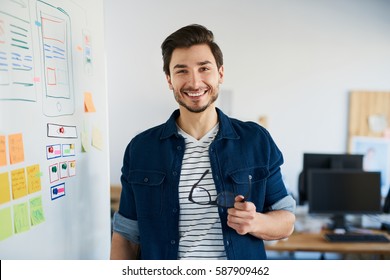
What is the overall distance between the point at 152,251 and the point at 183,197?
0.18 m

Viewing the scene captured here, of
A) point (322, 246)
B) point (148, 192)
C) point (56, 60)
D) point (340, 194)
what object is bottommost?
point (322, 246)

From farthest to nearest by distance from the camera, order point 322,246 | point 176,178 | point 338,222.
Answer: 1. point 338,222
2. point 322,246
3. point 176,178

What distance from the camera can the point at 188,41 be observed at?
850mm

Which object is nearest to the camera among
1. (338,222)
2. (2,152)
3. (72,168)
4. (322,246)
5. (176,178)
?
(2,152)

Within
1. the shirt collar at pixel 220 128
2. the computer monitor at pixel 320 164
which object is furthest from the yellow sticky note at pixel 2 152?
the computer monitor at pixel 320 164

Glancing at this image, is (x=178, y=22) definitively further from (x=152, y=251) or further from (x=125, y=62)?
(x=152, y=251)

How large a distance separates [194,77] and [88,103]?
360 mm

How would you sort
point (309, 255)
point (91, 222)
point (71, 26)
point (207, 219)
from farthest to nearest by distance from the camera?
point (309, 255) < point (91, 222) < point (71, 26) < point (207, 219)

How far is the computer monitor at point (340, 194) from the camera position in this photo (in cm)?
186

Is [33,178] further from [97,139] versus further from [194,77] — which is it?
[194,77]

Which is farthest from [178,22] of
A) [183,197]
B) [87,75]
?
[183,197]

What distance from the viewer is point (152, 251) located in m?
0.88

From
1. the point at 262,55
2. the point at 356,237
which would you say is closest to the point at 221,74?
the point at 262,55

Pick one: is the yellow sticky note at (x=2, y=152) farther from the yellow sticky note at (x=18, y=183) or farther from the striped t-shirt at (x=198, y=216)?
the striped t-shirt at (x=198, y=216)
